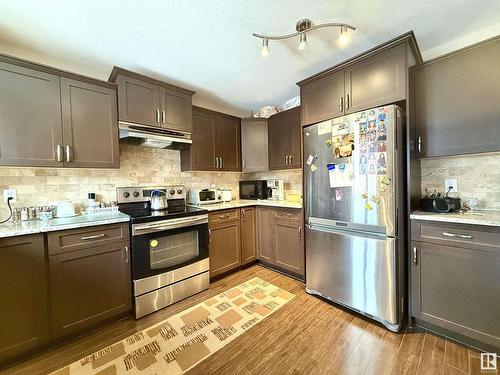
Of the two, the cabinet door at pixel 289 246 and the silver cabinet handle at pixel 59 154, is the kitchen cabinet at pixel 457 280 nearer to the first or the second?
the cabinet door at pixel 289 246

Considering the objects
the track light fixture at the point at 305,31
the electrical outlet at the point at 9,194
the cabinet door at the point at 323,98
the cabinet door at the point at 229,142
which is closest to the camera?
the track light fixture at the point at 305,31

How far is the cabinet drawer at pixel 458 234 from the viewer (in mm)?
1376

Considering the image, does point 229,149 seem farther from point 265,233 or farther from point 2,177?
point 2,177

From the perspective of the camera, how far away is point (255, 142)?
3.28 metres

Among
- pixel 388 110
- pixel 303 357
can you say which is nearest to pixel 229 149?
pixel 388 110

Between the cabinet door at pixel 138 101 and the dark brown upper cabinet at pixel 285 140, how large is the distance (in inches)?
64.5

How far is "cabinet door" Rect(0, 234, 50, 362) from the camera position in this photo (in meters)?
1.37

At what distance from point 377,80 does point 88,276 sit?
2.98 meters

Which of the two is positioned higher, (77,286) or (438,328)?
(77,286)

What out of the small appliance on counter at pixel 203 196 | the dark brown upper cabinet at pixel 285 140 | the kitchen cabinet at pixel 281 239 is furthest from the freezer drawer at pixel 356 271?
the small appliance on counter at pixel 203 196

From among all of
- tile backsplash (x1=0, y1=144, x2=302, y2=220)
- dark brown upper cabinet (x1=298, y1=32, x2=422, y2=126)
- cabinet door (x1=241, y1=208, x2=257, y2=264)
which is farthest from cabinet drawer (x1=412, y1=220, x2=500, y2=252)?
cabinet door (x1=241, y1=208, x2=257, y2=264)

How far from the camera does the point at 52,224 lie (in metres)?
1.58

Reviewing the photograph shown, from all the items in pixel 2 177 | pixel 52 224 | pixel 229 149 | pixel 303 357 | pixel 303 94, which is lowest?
pixel 303 357

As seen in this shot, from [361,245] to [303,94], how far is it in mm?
1696
